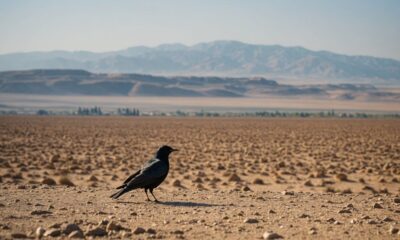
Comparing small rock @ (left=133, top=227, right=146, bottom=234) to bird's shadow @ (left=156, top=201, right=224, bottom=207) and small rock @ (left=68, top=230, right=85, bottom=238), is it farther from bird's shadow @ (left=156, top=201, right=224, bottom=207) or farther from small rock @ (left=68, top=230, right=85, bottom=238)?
bird's shadow @ (left=156, top=201, right=224, bottom=207)

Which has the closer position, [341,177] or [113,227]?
[113,227]

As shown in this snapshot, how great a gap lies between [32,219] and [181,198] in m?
3.59

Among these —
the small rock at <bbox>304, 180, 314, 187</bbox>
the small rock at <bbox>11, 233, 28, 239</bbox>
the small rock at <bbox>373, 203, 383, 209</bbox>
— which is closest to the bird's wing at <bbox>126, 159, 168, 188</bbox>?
the small rock at <bbox>11, 233, 28, 239</bbox>

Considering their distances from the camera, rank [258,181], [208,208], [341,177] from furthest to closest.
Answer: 1. [341,177]
2. [258,181]
3. [208,208]

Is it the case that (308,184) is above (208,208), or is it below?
below

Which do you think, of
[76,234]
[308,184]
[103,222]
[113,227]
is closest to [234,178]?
[308,184]

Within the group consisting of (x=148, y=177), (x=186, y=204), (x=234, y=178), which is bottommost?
(x=234, y=178)

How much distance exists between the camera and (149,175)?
10.7 m

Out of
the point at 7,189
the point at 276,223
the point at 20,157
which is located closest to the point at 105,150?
the point at 20,157

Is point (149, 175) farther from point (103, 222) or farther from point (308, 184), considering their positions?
point (308, 184)

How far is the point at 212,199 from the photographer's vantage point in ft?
37.5

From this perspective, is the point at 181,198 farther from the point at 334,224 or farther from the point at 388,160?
the point at 388,160

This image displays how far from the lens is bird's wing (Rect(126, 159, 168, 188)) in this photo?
34.8ft

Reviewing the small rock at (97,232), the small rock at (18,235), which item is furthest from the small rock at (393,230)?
the small rock at (18,235)
